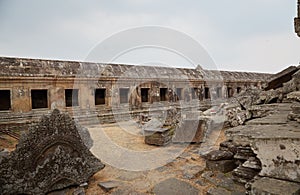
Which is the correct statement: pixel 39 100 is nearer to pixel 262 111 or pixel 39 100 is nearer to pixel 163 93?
pixel 163 93

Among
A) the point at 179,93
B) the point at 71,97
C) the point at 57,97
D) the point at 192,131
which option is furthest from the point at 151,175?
the point at 179,93

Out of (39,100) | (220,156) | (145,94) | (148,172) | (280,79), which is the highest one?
(280,79)

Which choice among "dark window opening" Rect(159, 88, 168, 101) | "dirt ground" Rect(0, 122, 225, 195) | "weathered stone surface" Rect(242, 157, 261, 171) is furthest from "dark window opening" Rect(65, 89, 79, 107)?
"weathered stone surface" Rect(242, 157, 261, 171)

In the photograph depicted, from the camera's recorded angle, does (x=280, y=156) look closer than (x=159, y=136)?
Yes

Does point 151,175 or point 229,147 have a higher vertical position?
point 229,147

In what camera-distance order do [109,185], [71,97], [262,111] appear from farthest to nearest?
[71,97] < [262,111] < [109,185]

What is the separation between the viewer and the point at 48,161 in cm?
332

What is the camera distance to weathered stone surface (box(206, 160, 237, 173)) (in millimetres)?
3584

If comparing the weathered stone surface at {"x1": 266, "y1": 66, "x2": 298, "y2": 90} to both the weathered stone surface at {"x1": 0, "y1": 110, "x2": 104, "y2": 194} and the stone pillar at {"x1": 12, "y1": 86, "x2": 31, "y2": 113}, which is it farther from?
the stone pillar at {"x1": 12, "y1": 86, "x2": 31, "y2": 113}

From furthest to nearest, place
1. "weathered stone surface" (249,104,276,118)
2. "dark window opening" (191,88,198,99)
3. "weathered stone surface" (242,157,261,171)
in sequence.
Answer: "dark window opening" (191,88,198,99) → "weathered stone surface" (249,104,276,118) → "weathered stone surface" (242,157,261,171)

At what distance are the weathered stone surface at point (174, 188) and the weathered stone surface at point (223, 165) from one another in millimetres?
658

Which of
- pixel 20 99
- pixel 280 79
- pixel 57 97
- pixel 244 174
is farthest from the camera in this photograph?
pixel 57 97

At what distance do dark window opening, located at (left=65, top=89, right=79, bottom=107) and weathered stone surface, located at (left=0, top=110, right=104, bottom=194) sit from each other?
755 centimetres

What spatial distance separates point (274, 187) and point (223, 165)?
1.49m
